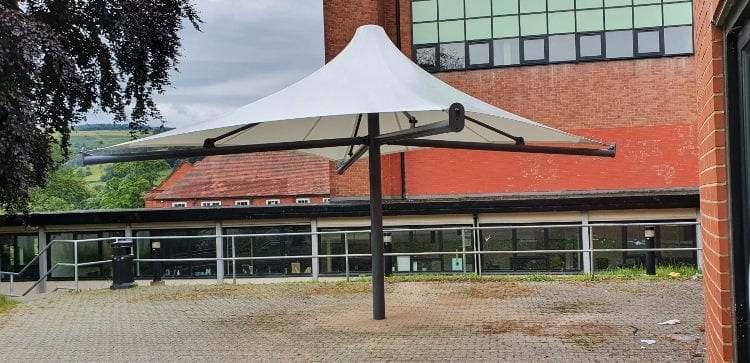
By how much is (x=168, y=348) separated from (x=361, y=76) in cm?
364

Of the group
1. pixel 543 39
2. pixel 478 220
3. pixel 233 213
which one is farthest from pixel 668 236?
pixel 233 213

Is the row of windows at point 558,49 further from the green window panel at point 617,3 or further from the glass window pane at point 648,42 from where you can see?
the green window panel at point 617,3

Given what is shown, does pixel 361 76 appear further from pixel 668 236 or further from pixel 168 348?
pixel 668 236

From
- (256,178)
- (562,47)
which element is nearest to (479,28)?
(562,47)

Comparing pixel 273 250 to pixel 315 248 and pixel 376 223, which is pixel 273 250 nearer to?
pixel 315 248

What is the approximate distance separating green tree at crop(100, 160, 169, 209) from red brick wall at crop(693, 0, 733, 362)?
66206 mm

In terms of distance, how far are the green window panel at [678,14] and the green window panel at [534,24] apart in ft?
12.0

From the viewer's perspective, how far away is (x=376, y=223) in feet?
28.4

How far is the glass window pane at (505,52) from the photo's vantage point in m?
23.2

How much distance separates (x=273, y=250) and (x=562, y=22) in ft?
39.2

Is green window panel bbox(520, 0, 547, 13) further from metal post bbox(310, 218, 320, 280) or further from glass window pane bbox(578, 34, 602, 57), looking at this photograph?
metal post bbox(310, 218, 320, 280)

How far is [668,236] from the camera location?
21734mm

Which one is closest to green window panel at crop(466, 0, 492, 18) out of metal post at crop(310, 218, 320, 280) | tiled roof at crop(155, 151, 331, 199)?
metal post at crop(310, 218, 320, 280)

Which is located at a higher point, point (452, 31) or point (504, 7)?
point (504, 7)
